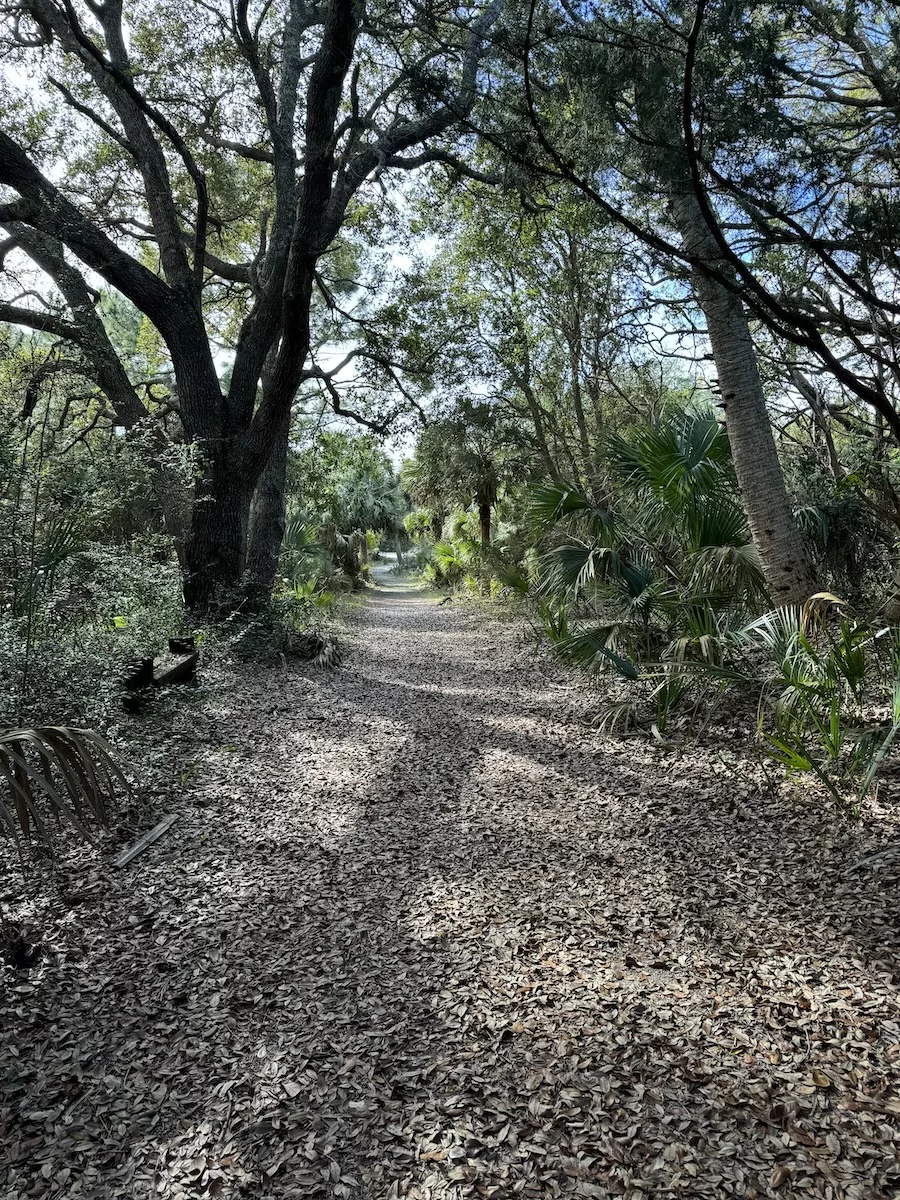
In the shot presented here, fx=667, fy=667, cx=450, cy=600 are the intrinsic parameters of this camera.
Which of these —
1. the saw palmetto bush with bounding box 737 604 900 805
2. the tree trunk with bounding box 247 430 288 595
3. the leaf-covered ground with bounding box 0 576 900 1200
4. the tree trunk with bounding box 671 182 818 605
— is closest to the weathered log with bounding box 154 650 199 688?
the leaf-covered ground with bounding box 0 576 900 1200

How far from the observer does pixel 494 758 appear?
16.0 ft

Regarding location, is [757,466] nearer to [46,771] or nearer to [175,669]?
[46,771]

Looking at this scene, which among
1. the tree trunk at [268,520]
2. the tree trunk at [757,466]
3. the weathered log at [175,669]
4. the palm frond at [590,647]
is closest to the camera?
the tree trunk at [757,466]

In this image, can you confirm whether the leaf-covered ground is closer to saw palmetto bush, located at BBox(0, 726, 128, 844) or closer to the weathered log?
saw palmetto bush, located at BBox(0, 726, 128, 844)

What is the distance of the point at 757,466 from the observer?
4797 mm

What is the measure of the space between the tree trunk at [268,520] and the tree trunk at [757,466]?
6452 mm

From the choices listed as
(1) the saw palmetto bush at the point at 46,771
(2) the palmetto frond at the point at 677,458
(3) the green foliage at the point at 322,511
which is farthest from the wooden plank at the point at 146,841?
(3) the green foliage at the point at 322,511

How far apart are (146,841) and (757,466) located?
15.0 ft

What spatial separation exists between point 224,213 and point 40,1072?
488 inches

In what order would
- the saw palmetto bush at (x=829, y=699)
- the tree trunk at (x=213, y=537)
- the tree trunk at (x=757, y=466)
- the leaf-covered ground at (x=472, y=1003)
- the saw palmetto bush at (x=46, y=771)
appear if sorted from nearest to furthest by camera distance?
the leaf-covered ground at (x=472, y=1003) → the saw palmetto bush at (x=46, y=771) → the saw palmetto bush at (x=829, y=699) → the tree trunk at (x=757, y=466) → the tree trunk at (x=213, y=537)

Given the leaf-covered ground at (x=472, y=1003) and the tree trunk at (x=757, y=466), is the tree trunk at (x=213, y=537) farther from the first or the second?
the tree trunk at (x=757, y=466)

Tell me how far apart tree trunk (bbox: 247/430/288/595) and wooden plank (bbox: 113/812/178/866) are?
6177 millimetres

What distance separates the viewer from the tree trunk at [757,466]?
186 inches

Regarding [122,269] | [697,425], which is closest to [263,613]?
[122,269]
